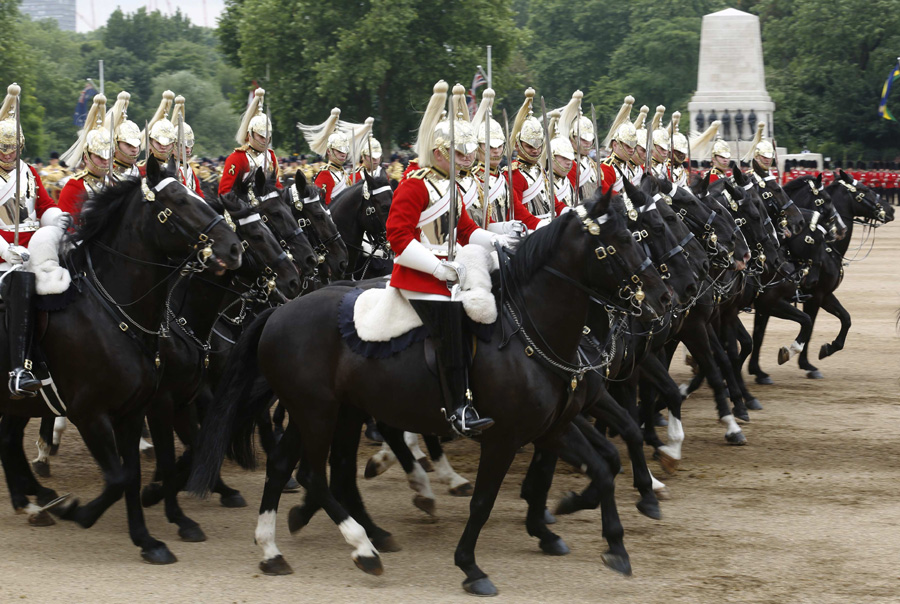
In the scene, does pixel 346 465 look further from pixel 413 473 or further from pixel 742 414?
pixel 742 414

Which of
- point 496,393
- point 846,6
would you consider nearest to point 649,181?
point 496,393

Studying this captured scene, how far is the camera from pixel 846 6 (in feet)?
184

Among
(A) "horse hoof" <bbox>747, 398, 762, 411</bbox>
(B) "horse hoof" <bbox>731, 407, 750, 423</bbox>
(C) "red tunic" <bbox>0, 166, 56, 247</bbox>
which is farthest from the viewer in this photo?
(A) "horse hoof" <bbox>747, 398, 762, 411</bbox>

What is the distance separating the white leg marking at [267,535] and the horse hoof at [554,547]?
4.80 ft

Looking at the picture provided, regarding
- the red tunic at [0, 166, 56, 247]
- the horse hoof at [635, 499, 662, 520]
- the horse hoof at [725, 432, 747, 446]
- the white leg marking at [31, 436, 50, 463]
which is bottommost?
the white leg marking at [31, 436, 50, 463]

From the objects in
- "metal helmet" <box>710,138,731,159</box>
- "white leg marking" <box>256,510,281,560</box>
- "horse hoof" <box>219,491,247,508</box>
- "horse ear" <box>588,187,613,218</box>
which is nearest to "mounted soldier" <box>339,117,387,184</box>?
"metal helmet" <box>710,138,731,159</box>

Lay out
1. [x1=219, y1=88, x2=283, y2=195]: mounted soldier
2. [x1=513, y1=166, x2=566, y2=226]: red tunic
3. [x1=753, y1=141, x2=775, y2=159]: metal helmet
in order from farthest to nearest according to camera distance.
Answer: [x1=753, y1=141, x2=775, y2=159]: metal helmet
[x1=219, y1=88, x2=283, y2=195]: mounted soldier
[x1=513, y1=166, x2=566, y2=226]: red tunic

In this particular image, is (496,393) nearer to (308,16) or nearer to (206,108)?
(308,16)

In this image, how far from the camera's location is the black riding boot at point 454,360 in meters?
6.35

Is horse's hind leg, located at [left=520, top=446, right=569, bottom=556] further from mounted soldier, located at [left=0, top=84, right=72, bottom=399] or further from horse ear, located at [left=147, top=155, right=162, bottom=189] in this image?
mounted soldier, located at [left=0, top=84, right=72, bottom=399]

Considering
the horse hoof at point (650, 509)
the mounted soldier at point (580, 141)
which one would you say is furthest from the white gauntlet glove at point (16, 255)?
the mounted soldier at point (580, 141)

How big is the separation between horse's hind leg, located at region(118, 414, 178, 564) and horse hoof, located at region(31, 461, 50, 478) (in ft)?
7.61

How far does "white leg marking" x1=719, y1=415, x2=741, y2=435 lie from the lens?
10.2 m

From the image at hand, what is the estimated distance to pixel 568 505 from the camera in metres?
7.45
